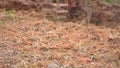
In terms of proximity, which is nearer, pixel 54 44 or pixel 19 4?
pixel 54 44

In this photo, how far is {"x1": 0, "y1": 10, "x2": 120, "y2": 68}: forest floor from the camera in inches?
165

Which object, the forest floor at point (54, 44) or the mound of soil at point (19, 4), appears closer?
the forest floor at point (54, 44)

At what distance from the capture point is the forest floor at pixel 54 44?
4.19 metres

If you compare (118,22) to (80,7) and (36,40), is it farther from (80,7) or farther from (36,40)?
(36,40)

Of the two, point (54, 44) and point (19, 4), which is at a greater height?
point (19, 4)

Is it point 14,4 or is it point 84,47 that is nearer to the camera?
point 84,47

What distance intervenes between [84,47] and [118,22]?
2.11 meters

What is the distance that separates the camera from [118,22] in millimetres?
6680

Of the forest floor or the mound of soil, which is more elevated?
the mound of soil

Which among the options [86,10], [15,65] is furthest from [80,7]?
[15,65]

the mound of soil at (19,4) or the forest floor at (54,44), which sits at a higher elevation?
the mound of soil at (19,4)

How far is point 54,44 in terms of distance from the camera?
193 inches

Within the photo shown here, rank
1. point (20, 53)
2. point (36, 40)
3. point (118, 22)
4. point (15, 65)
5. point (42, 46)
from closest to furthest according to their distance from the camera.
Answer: point (15, 65)
point (20, 53)
point (42, 46)
point (36, 40)
point (118, 22)

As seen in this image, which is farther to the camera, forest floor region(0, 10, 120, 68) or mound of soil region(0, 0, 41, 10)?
mound of soil region(0, 0, 41, 10)
